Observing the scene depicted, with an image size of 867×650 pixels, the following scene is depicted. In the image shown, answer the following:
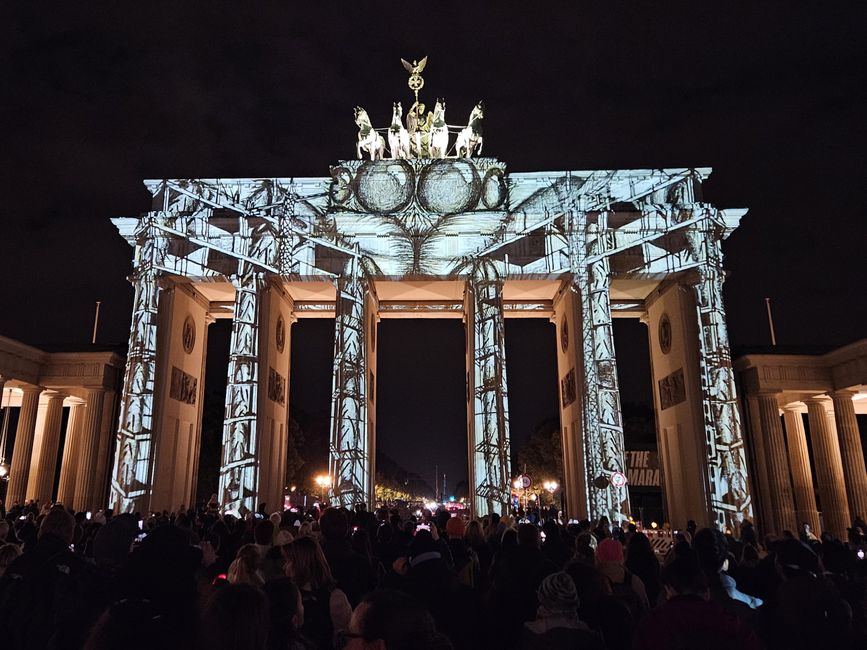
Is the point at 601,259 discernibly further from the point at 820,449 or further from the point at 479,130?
the point at 820,449

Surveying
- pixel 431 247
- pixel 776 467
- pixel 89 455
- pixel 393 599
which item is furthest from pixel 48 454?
pixel 393 599

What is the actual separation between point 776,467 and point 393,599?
133 ft

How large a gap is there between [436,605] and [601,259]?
3196 cm

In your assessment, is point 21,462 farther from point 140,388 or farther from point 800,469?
point 800,469

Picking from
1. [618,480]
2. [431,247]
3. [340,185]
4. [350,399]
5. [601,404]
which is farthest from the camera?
[340,185]

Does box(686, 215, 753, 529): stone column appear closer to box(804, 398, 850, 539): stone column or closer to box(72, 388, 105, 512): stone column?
box(804, 398, 850, 539): stone column

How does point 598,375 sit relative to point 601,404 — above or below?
above

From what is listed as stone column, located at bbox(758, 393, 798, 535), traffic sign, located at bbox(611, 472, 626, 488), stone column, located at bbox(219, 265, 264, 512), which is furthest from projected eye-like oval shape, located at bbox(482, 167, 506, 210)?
stone column, located at bbox(758, 393, 798, 535)

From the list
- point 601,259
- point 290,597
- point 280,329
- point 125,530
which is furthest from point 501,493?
point 290,597

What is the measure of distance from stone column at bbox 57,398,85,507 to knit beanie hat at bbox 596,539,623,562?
39197mm

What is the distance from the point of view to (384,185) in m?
36.7

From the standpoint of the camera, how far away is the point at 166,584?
3.42m

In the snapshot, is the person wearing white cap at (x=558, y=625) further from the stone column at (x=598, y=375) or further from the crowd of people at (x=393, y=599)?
the stone column at (x=598, y=375)

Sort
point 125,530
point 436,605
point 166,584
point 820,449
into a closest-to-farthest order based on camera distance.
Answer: point 166,584, point 436,605, point 125,530, point 820,449
